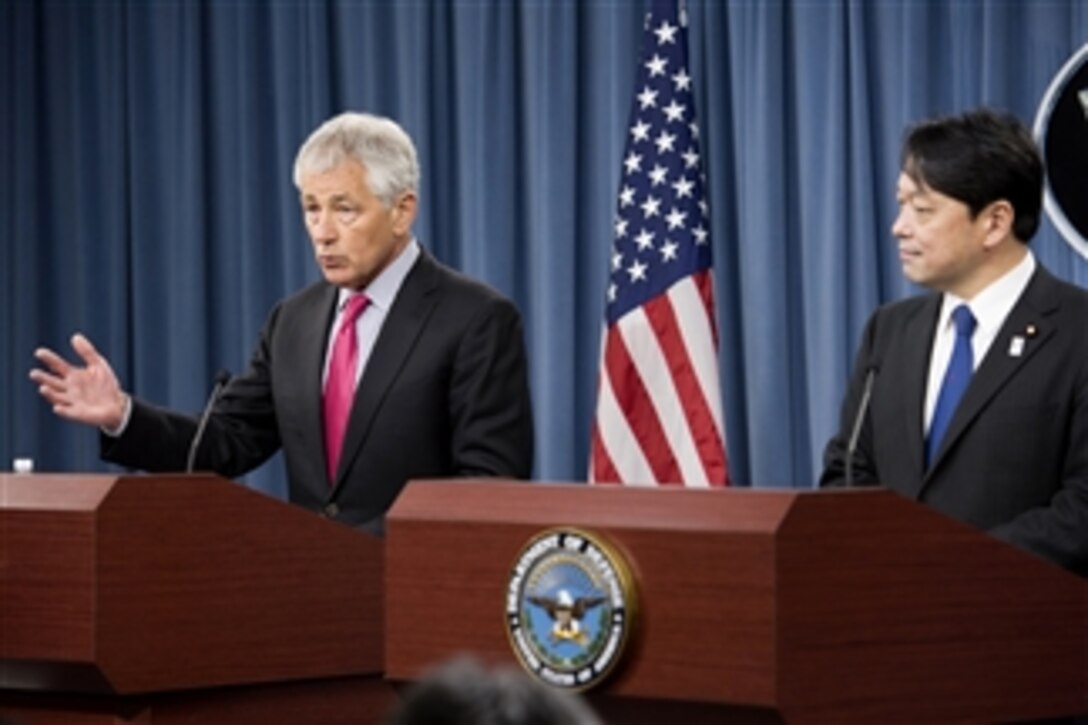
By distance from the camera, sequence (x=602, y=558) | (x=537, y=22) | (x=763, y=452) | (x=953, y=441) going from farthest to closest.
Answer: (x=537, y=22), (x=763, y=452), (x=953, y=441), (x=602, y=558)

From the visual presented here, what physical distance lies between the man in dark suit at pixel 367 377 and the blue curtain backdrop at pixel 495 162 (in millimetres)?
2364

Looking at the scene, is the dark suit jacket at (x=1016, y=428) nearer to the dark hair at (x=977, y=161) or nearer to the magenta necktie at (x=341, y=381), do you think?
the dark hair at (x=977, y=161)

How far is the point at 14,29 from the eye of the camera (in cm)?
794

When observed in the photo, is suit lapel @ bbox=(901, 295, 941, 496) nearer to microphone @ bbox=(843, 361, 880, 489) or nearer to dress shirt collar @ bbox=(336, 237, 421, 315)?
microphone @ bbox=(843, 361, 880, 489)

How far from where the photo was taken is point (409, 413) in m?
3.93

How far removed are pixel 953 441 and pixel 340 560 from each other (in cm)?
102

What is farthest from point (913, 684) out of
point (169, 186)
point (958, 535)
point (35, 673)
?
point (169, 186)

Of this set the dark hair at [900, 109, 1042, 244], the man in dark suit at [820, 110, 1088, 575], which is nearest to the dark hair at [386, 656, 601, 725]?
the man in dark suit at [820, 110, 1088, 575]

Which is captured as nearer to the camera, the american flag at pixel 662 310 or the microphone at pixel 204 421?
the microphone at pixel 204 421

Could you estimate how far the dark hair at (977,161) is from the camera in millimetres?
3605

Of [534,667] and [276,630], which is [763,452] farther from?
[534,667]

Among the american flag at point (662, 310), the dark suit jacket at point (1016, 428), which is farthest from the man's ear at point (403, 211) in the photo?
the american flag at point (662, 310)

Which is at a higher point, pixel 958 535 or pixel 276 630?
pixel 958 535

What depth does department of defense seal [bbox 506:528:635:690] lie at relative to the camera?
271 cm
